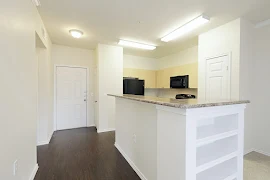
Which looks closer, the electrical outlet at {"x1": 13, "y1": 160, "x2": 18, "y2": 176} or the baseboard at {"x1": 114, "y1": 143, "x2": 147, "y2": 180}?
the electrical outlet at {"x1": 13, "y1": 160, "x2": 18, "y2": 176}

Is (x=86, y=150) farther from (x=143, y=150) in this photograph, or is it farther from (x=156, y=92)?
(x=156, y=92)

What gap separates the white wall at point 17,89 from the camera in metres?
1.20

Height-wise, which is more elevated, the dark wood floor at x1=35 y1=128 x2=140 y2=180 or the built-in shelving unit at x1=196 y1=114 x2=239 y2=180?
the built-in shelving unit at x1=196 y1=114 x2=239 y2=180

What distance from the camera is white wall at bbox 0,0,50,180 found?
1.20 meters

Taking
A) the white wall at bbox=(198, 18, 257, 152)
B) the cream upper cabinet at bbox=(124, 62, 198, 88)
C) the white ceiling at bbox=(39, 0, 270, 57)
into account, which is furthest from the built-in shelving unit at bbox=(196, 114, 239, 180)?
the cream upper cabinet at bbox=(124, 62, 198, 88)

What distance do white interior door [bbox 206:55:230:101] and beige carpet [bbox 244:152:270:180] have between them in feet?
3.85

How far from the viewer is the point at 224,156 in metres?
1.38

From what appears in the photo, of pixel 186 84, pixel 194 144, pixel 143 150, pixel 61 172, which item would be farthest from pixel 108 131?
pixel 194 144

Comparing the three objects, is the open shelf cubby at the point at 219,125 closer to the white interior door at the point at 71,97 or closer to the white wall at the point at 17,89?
the white wall at the point at 17,89

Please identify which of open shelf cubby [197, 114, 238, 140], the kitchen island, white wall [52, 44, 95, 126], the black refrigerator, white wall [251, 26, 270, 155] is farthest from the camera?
the black refrigerator

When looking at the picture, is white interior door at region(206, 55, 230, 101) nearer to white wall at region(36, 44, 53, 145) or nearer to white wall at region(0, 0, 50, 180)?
white wall at region(0, 0, 50, 180)

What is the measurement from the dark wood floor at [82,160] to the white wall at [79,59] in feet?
3.90

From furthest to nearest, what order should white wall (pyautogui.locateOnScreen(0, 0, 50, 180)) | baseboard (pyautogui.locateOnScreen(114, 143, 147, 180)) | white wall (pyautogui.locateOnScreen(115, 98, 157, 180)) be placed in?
baseboard (pyautogui.locateOnScreen(114, 143, 147, 180)) → white wall (pyautogui.locateOnScreen(115, 98, 157, 180)) → white wall (pyautogui.locateOnScreen(0, 0, 50, 180))

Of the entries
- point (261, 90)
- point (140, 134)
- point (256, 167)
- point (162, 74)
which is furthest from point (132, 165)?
point (162, 74)
